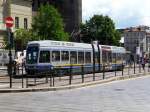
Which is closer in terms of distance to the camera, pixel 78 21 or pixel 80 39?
pixel 80 39

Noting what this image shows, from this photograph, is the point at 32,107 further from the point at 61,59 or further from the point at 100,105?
the point at 61,59

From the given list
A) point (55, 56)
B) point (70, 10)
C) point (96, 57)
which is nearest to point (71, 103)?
point (55, 56)

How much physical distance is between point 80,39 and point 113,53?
64.7m

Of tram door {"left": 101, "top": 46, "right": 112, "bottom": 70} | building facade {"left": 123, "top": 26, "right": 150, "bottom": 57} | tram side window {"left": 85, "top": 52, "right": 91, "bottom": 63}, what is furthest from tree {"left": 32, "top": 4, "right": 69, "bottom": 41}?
building facade {"left": 123, "top": 26, "right": 150, "bottom": 57}

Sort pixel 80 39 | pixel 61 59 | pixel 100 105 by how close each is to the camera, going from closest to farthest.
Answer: pixel 100 105 → pixel 61 59 → pixel 80 39

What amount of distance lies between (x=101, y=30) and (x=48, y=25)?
128 feet

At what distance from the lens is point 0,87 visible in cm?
2583

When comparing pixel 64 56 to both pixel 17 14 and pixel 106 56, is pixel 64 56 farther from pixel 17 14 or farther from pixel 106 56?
pixel 17 14

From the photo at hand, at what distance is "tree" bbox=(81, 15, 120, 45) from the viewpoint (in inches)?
4673

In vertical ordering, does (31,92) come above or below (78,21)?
below

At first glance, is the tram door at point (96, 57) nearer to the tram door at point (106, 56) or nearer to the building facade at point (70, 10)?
the tram door at point (106, 56)

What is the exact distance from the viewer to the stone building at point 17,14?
80.6 m

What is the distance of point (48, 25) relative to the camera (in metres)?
82.8

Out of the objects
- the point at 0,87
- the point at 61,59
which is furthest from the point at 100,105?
the point at 61,59
